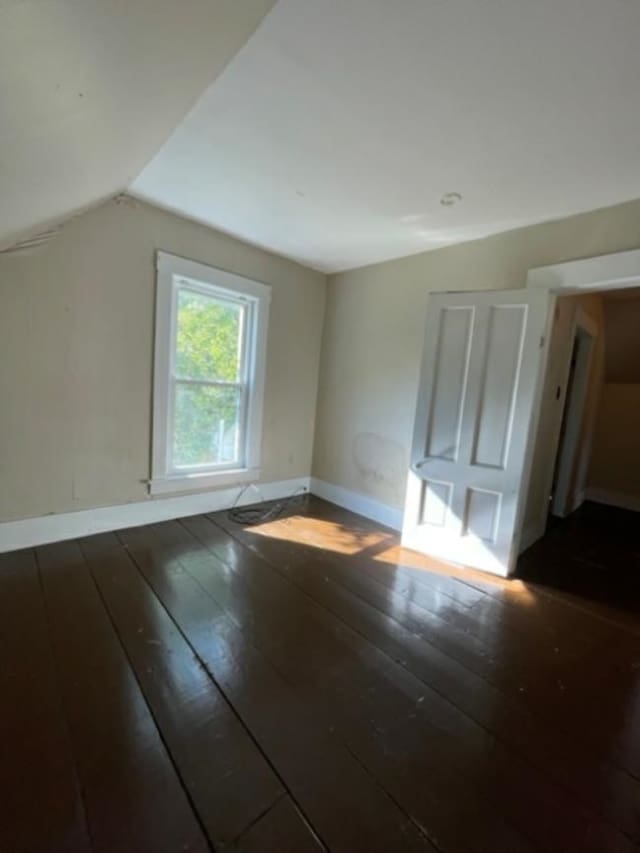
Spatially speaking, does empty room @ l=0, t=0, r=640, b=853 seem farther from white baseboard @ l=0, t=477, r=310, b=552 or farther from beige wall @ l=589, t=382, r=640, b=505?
beige wall @ l=589, t=382, r=640, b=505

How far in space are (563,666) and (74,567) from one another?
2836 millimetres

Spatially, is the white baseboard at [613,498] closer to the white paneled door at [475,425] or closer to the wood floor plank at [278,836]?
the white paneled door at [475,425]

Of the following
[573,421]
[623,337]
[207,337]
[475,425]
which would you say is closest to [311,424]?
[207,337]

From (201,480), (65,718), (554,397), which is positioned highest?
(554,397)

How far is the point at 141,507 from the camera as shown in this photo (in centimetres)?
305

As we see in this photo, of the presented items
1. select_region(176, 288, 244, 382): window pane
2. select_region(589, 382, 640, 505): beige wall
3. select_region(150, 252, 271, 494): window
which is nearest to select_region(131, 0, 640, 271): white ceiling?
select_region(150, 252, 271, 494): window

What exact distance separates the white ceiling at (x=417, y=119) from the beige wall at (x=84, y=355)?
1.33ft

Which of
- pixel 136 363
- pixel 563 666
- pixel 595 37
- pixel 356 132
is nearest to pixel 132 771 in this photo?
pixel 563 666

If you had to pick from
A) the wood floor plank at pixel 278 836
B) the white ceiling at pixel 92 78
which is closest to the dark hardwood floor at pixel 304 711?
the wood floor plank at pixel 278 836

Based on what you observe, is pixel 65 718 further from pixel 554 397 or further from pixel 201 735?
pixel 554 397

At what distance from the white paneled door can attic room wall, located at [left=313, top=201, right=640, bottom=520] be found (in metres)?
0.39

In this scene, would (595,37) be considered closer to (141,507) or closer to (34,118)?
(34,118)

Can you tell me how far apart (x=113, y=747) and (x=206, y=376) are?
259cm

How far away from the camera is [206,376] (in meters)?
3.33
